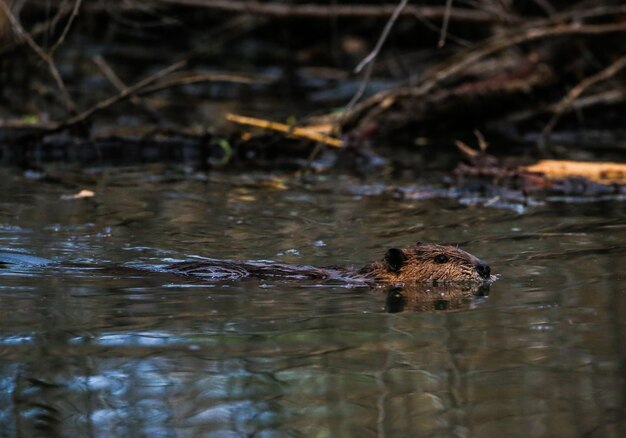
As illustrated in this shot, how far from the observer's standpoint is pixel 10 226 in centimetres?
710

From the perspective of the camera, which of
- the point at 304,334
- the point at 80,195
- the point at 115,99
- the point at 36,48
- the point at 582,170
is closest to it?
the point at 304,334

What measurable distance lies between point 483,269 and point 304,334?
1.31 metres

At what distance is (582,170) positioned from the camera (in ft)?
29.7

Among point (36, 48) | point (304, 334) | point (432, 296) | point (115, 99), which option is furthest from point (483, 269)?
point (115, 99)

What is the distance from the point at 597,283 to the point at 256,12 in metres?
7.23

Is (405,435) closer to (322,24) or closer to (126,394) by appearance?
(126,394)

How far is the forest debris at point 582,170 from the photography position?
892 centimetres

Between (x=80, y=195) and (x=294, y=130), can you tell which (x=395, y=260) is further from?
(x=294, y=130)

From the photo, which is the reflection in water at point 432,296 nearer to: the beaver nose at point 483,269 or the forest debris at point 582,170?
the beaver nose at point 483,269

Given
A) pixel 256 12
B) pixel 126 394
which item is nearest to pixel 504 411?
pixel 126 394

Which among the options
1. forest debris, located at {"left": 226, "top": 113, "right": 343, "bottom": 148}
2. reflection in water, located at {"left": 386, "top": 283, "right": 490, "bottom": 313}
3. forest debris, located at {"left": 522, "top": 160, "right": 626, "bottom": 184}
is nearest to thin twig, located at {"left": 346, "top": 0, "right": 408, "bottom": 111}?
forest debris, located at {"left": 226, "top": 113, "right": 343, "bottom": 148}

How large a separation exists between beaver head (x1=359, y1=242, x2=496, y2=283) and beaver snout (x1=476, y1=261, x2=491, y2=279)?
0.20ft

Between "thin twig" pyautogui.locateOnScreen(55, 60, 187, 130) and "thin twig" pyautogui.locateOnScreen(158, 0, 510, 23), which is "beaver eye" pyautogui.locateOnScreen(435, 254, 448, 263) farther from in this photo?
"thin twig" pyautogui.locateOnScreen(158, 0, 510, 23)

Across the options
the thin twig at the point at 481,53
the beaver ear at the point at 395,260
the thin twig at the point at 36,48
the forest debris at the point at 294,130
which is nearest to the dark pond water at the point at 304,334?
the beaver ear at the point at 395,260
